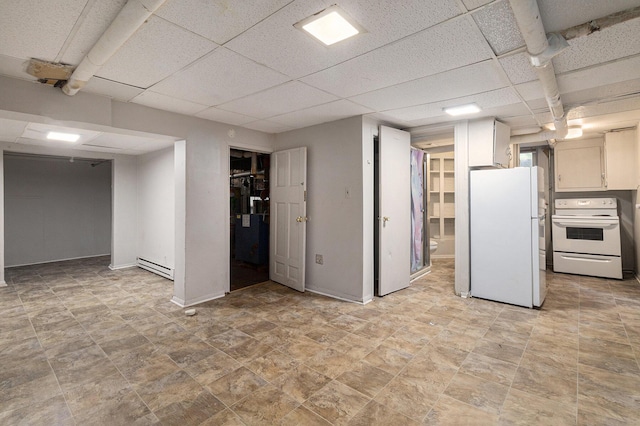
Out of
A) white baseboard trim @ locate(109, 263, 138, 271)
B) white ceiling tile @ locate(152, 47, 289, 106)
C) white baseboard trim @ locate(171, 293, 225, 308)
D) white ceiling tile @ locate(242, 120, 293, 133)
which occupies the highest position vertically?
white ceiling tile @ locate(242, 120, 293, 133)

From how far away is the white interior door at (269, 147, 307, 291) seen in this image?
4301 mm

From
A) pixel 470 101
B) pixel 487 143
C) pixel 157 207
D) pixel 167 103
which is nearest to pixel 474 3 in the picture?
pixel 470 101

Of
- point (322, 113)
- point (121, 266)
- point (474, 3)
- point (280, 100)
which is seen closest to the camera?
point (474, 3)

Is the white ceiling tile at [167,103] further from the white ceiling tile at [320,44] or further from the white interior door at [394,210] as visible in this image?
the white interior door at [394,210]

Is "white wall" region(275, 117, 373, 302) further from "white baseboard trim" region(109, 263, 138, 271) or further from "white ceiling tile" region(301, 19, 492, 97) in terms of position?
"white baseboard trim" region(109, 263, 138, 271)

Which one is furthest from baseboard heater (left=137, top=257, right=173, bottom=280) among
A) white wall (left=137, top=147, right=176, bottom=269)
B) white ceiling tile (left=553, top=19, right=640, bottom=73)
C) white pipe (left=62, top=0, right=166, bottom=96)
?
white ceiling tile (left=553, top=19, right=640, bottom=73)

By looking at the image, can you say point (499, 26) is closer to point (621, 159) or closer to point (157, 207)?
point (621, 159)

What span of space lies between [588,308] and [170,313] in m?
4.83

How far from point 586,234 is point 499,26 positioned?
4838 mm

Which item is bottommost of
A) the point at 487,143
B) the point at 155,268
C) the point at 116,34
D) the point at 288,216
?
the point at 155,268

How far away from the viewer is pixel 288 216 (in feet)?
14.8

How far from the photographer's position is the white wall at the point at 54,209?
19.9 ft

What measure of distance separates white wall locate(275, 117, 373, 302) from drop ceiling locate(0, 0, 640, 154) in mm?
569

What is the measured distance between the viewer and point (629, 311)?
3.43 m
